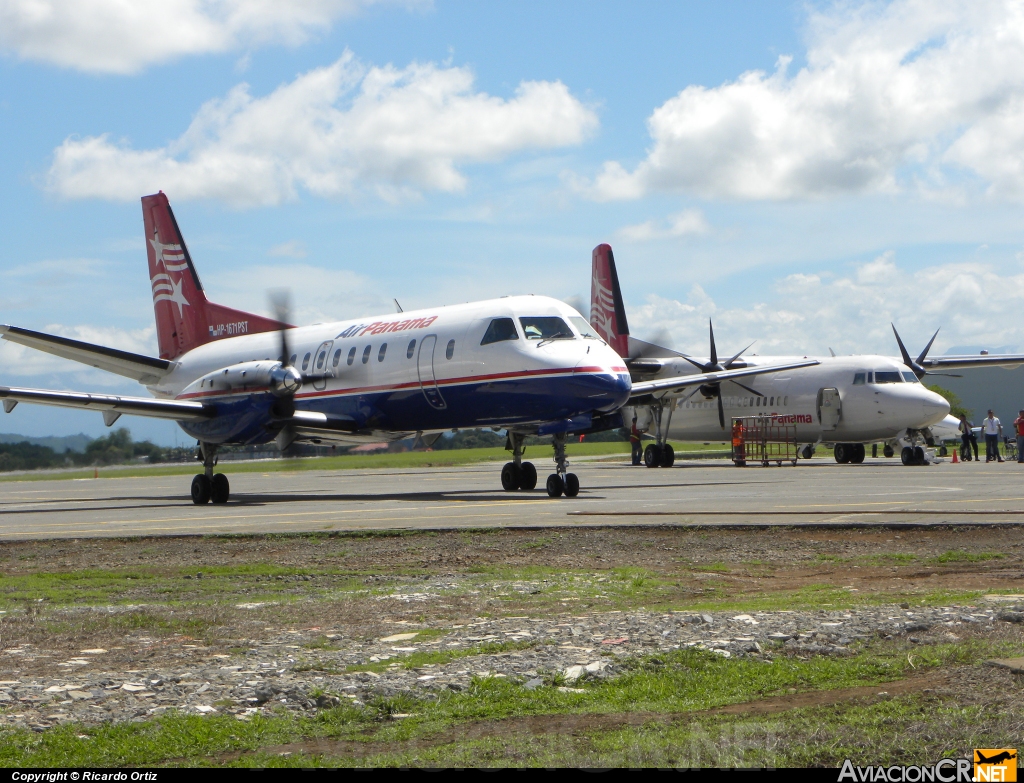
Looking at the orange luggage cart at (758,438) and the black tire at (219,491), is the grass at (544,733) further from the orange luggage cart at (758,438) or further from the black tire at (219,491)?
the orange luggage cart at (758,438)

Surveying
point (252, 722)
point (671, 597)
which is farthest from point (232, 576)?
point (252, 722)

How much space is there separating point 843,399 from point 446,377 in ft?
58.4

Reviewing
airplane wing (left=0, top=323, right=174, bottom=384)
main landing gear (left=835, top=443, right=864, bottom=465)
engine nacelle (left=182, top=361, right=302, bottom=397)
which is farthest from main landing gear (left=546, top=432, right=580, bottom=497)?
main landing gear (left=835, top=443, right=864, bottom=465)

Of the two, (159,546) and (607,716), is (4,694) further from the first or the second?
(159,546)

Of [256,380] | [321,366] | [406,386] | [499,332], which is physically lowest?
[406,386]

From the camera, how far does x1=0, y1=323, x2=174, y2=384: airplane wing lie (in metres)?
20.9

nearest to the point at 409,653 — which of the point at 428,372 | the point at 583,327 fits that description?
the point at 583,327

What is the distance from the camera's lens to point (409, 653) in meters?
5.66

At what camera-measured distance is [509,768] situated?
12.0ft

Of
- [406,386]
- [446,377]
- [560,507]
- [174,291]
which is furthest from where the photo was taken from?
[174,291]

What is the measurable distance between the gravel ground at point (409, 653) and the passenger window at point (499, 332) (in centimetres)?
1341

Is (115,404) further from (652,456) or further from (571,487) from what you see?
(652,456)

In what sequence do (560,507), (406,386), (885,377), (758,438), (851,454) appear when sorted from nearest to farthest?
1. (560,507)
2. (406,386)
3. (885,377)
4. (758,438)
5. (851,454)

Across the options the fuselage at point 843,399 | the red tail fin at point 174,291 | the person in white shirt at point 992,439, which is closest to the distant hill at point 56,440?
the red tail fin at point 174,291
